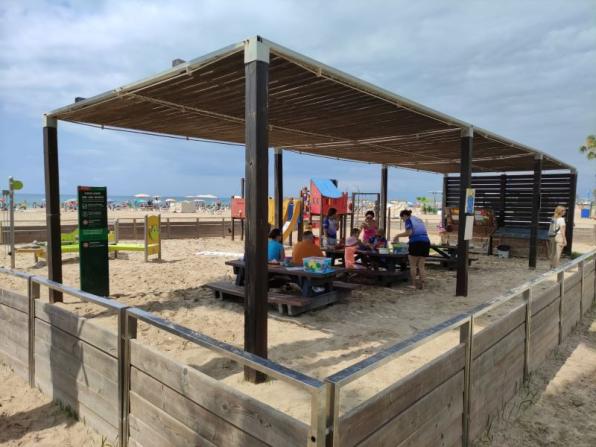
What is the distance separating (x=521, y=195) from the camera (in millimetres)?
15703

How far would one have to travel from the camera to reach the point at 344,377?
1763mm

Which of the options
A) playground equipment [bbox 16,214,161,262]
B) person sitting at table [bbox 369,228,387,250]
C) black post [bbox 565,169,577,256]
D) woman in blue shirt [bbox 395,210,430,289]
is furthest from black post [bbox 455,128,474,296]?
black post [bbox 565,169,577,256]

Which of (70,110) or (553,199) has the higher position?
(70,110)

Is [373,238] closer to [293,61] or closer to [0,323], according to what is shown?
[293,61]

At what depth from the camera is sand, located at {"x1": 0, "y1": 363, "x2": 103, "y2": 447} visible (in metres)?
3.15

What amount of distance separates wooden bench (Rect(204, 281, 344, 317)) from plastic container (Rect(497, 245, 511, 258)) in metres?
9.51

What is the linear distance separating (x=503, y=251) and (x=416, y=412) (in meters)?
13.7

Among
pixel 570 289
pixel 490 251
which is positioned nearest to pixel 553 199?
pixel 490 251

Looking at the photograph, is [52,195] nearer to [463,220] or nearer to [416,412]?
[416,412]

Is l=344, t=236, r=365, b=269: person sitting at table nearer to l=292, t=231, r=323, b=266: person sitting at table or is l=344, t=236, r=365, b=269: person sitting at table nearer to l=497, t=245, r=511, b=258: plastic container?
l=292, t=231, r=323, b=266: person sitting at table

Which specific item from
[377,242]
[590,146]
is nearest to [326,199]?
[377,242]

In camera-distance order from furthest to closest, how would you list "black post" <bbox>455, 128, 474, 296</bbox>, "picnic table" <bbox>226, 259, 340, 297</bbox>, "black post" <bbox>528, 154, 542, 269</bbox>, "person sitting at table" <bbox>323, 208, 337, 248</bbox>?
1. "black post" <bbox>528, 154, 542, 269</bbox>
2. "person sitting at table" <bbox>323, 208, 337, 248</bbox>
3. "black post" <bbox>455, 128, 474, 296</bbox>
4. "picnic table" <bbox>226, 259, 340, 297</bbox>

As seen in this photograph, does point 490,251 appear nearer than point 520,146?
No

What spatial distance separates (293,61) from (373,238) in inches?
245
